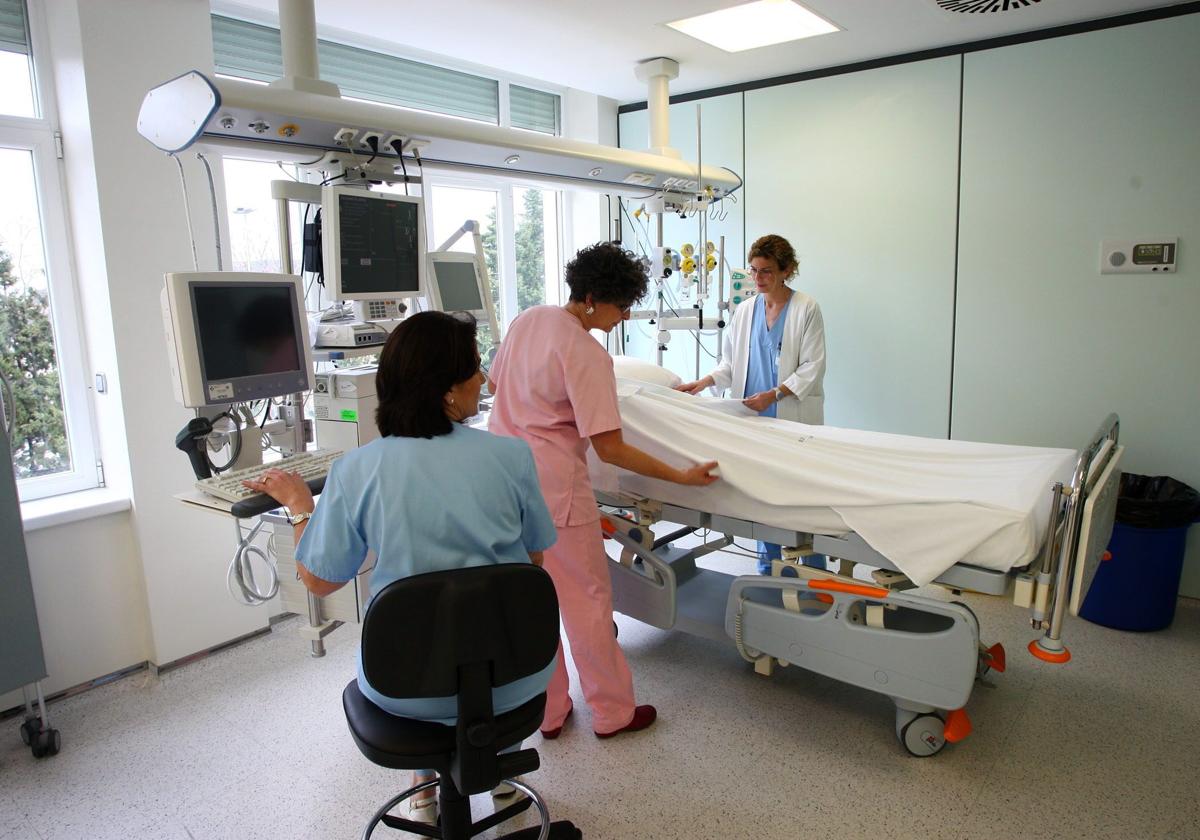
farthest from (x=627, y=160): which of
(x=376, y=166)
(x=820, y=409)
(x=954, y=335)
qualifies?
(x=954, y=335)

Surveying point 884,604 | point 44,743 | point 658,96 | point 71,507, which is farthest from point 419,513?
point 658,96

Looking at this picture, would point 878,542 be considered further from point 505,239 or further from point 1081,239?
point 505,239

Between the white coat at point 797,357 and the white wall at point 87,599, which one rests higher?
the white coat at point 797,357

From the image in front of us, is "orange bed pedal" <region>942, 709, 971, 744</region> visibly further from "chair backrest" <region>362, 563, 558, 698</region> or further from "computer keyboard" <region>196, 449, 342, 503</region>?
"computer keyboard" <region>196, 449, 342, 503</region>

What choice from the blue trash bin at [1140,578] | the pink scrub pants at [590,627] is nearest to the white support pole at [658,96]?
the pink scrub pants at [590,627]

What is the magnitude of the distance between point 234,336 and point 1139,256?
11.0 feet

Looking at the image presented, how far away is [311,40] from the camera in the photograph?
231 centimetres

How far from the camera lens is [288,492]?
181 cm

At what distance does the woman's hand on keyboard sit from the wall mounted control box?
3208 millimetres

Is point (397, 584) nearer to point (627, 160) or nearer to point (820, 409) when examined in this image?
point (627, 160)

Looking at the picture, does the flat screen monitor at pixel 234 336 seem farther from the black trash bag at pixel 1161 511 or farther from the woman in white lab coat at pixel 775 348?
the black trash bag at pixel 1161 511

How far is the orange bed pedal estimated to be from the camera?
2229 mm

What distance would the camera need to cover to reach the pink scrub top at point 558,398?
215cm

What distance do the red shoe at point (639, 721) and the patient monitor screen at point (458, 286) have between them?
145 centimetres
